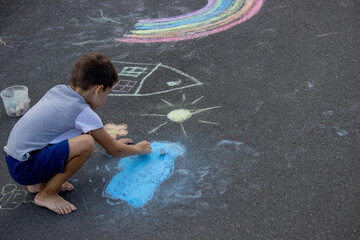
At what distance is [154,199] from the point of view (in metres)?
2.49

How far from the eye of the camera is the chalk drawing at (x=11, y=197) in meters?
2.50

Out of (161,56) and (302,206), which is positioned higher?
(161,56)

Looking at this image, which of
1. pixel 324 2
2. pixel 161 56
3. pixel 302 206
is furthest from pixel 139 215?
pixel 324 2

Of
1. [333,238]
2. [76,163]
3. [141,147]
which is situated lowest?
[333,238]

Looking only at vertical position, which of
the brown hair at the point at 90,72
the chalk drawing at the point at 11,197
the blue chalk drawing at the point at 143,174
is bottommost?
the blue chalk drawing at the point at 143,174

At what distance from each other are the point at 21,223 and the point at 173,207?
977 mm

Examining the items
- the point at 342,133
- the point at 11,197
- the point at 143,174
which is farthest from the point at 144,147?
the point at 342,133

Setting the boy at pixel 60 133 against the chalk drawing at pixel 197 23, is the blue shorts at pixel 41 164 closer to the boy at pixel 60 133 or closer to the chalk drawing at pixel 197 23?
the boy at pixel 60 133

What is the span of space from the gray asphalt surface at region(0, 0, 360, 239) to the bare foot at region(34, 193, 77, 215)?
0.05 m

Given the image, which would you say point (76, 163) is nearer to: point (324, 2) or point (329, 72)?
point (329, 72)

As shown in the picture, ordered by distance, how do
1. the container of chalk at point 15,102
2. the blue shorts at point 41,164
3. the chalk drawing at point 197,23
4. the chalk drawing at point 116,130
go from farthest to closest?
the chalk drawing at point 197,23 → the container of chalk at point 15,102 → the chalk drawing at point 116,130 → the blue shorts at point 41,164

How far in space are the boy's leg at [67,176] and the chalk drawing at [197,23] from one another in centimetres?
246

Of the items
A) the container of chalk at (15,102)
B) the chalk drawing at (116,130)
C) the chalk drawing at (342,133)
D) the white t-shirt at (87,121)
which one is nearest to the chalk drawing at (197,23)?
the container of chalk at (15,102)

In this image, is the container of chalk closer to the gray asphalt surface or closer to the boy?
the gray asphalt surface
